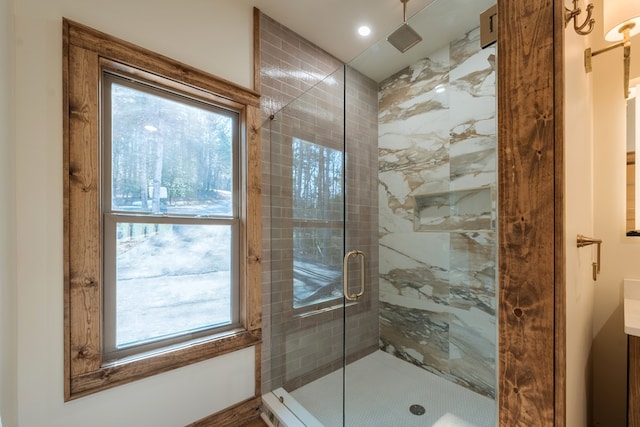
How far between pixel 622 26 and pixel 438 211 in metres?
1.45

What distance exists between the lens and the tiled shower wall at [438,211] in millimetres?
1966

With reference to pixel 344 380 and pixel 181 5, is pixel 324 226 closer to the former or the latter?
pixel 344 380

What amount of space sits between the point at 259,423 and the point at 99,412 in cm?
96

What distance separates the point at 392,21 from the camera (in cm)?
224

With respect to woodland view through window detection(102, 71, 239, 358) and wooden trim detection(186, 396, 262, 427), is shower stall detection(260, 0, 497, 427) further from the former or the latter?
woodland view through window detection(102, 71, 239, 358)

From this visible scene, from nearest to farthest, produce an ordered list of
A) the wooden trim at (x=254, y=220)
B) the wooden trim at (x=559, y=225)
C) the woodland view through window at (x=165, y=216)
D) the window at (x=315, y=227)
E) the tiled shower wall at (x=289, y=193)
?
1. the wooden trim at (x=559, y=225)
2. the woodland view through window at (x=165, y=216)
3. the wooden trim at (x=254, y=220)
4. the tiled shower wall at (x=289, y=193)
5. the window at (x=315, y=227)

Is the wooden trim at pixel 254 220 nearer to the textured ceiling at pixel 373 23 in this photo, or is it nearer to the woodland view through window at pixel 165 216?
the woodland view through window at pixel 165 216

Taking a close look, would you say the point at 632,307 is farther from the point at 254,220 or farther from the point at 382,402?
the point at 254,220

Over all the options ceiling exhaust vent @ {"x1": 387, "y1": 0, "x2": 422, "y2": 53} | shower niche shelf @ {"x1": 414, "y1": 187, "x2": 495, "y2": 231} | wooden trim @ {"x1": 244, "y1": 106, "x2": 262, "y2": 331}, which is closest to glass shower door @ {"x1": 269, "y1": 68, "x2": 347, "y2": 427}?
wooden trim @ {"x1": 244, "y1": 106, "x2": 262, "y2": 331}

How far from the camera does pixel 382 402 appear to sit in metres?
2.02

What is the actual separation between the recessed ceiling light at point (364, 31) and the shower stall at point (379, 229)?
21cm

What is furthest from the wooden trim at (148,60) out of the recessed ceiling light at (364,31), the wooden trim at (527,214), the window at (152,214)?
the wooden trim at (527,214)

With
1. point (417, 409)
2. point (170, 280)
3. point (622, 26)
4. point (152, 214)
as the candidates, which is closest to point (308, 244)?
point (170, 280)

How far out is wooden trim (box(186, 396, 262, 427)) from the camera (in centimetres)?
177
